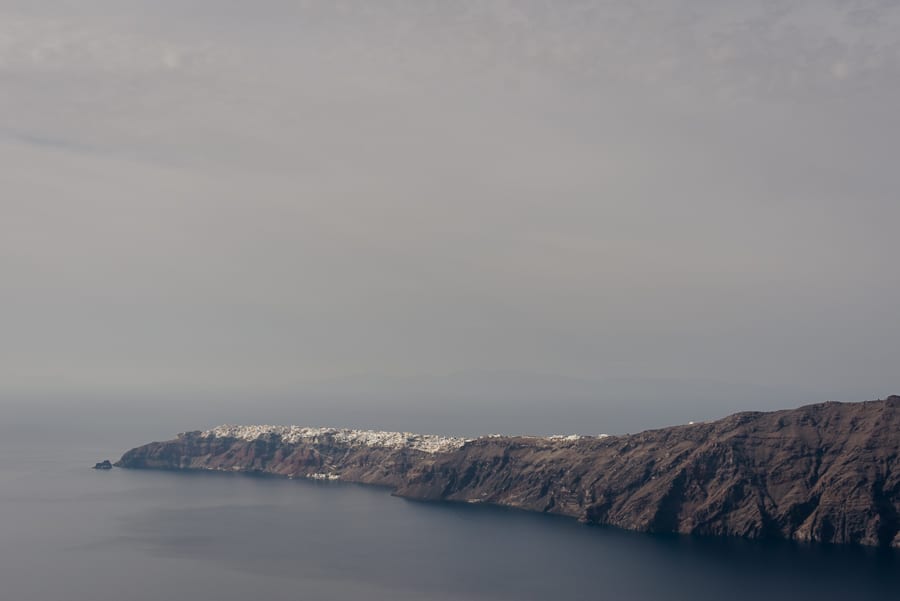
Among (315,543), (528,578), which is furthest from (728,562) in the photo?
(315,543)

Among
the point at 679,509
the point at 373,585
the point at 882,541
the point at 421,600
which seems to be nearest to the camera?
the point at 421,600

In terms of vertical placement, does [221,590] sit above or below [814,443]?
below

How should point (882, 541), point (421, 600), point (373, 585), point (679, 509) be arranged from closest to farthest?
point (421, 600) → point (373, 585) → point (882, 541) → point (679, 509)

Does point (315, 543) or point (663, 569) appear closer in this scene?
point (663, 569)

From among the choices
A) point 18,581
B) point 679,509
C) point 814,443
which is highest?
point 814,443

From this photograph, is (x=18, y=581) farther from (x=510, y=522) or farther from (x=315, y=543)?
(x=510, y=522)

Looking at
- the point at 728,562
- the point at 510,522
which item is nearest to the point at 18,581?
the point at 510,522
